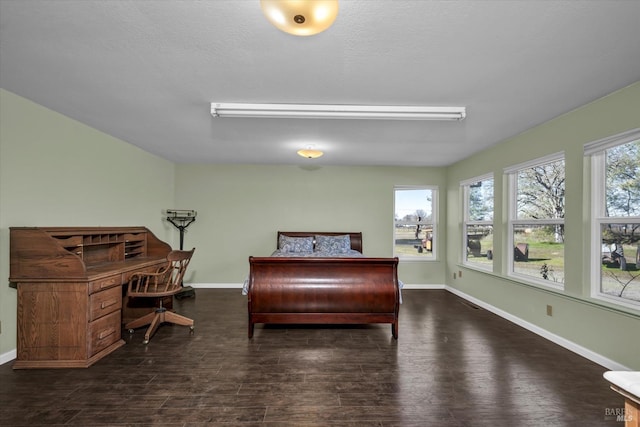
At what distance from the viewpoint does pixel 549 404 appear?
1977mm

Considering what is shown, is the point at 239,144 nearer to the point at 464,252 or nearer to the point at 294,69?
the point at 294,69

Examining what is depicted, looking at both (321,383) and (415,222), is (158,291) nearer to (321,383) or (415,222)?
(321,383)

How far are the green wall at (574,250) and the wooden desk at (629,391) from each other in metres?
2.18

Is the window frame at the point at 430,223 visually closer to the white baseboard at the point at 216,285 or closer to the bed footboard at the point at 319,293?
the bed footboard at the point at 319,293

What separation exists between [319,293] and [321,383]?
1.06 meters

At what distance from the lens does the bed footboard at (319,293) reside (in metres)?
3.15

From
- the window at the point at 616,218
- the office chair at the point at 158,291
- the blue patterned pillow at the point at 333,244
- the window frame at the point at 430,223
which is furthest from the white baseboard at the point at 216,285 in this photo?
the window at the point at 616,218

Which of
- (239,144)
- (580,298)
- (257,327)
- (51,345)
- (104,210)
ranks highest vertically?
(239,144)

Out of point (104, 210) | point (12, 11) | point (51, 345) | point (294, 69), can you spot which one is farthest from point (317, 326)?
point (12, 11)

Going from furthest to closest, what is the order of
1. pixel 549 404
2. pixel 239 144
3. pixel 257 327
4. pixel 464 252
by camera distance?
pixel 464 252, pixel 239 144, pixel 257 327, pixel 549 404

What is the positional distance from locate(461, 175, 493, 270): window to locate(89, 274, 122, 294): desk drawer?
486cm

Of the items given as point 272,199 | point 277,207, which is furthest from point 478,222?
point 272,199

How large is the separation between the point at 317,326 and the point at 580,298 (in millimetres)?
2710

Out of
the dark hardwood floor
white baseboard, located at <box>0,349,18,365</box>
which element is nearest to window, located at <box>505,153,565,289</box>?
the dark hardwood floor
